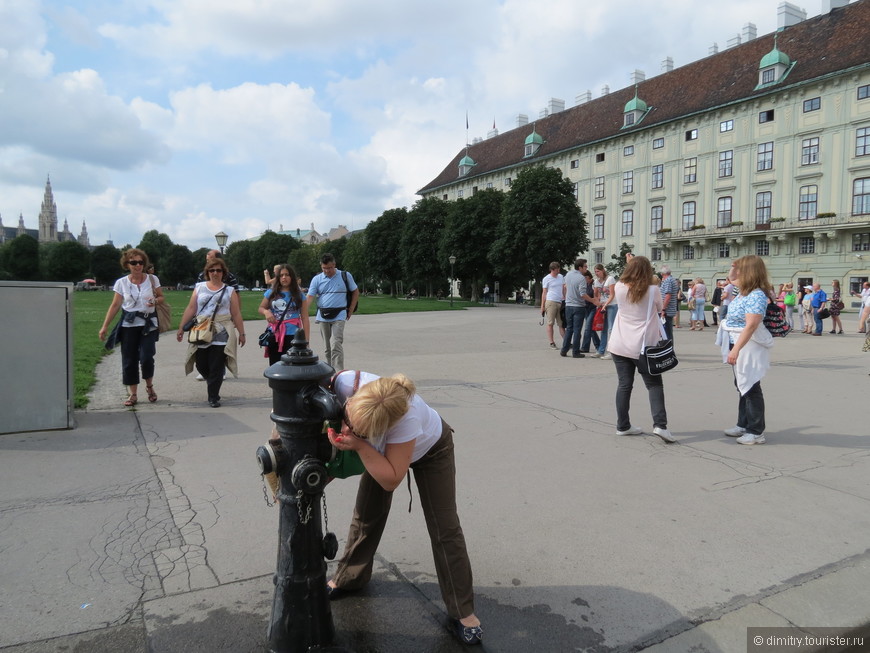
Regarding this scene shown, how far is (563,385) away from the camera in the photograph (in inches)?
354

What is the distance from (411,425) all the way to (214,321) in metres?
5.63

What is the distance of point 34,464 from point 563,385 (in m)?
6.55

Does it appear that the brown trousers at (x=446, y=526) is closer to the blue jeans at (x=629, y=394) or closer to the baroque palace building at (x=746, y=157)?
the blue jeans at (x=629, y=394)

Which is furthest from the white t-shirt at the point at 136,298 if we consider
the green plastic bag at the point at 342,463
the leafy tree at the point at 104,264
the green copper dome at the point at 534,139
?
the leafy tree at the point at 104,264

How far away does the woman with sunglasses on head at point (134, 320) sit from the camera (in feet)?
23.3

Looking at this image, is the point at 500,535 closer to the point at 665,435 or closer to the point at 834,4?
the point at 665,435

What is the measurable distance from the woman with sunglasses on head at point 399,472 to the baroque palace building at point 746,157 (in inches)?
2189

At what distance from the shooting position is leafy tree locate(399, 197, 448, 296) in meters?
65.6

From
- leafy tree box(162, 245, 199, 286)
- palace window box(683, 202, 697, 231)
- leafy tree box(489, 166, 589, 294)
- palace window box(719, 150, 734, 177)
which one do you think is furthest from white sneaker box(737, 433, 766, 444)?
leafy tree box(162, 245, 199, 286)

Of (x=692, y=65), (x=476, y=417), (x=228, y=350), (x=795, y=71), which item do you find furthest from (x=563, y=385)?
(x=692, y=65)

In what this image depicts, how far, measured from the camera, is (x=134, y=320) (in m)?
7.11

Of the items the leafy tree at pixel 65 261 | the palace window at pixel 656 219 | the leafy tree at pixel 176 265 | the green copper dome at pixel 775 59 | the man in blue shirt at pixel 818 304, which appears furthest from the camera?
the leafy tree at pixel 176 265

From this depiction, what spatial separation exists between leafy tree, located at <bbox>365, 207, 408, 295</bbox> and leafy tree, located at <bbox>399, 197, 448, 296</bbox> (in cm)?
445

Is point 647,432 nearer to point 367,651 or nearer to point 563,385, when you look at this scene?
point 563,385
